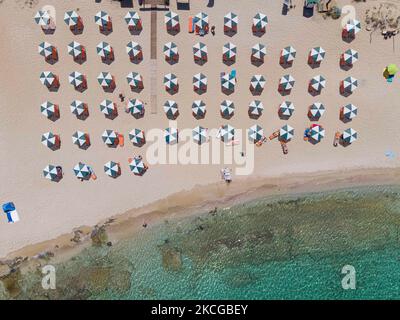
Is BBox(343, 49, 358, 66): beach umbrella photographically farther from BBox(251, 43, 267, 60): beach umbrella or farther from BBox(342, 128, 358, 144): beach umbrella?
BBox(251, 43, 267, 60): beach umbrella

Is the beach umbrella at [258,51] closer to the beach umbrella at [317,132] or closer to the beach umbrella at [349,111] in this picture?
the beach umbrella at [317,132]

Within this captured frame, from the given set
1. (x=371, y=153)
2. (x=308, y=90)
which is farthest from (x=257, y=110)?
(x=371, y=153)

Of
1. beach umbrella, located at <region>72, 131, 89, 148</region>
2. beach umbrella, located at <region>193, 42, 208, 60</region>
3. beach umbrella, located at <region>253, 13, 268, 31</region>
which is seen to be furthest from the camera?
beach umbrella, located at <region>72, 131, 89, 148</region>

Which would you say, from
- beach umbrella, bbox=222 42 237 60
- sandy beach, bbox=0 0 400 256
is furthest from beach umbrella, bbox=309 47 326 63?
beach umbrella, bbox=222 42 237 60

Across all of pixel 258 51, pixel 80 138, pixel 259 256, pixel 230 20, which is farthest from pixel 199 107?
pixel 259 256
